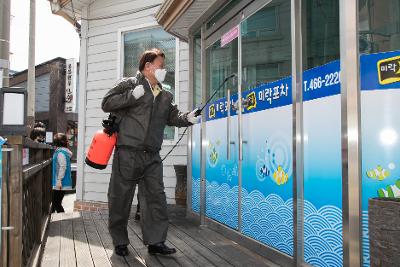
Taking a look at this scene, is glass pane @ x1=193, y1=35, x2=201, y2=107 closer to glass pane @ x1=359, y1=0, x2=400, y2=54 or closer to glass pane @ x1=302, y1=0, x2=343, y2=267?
glass pane @ x1=302, y1=0, x2=343, y2=267

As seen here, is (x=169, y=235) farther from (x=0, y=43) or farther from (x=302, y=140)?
(x=0, y=43)

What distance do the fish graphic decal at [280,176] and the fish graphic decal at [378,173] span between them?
82 centimetres

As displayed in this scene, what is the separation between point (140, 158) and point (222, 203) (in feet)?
3.87

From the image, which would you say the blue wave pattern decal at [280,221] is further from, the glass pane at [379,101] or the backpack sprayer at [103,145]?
the backpack sprayer at [103,145]

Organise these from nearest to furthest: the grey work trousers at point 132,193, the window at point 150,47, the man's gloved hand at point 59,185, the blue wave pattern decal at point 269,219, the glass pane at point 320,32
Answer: the glass pane at point 320,32
the blue wave pattern decal at point 269,219
the grey work trousers at point 132,193
the man's gloved hand at point 59,185
the window at point 150,47

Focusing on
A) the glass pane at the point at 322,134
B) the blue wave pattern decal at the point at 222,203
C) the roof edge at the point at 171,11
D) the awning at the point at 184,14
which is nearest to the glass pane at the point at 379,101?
the glass pane at the point at 322,134

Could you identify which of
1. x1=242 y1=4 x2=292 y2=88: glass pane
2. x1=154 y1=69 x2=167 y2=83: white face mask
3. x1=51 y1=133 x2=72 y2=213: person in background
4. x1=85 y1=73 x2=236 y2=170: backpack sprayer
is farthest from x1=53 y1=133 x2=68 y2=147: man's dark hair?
x1=242 y1=4 x2=292 y2=88: glass pane

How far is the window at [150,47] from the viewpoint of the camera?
715cm

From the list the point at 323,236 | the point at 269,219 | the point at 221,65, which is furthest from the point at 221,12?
the point at 323,236

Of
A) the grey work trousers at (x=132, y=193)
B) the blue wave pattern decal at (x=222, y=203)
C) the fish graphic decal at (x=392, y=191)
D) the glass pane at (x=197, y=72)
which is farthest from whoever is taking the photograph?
the glass pane at (x=197, y=72)

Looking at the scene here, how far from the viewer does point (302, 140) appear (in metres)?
2.88

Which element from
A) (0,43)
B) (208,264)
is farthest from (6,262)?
(0,43)

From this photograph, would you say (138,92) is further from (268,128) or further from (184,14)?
(184,14)

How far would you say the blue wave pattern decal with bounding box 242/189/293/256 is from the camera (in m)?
3.07
